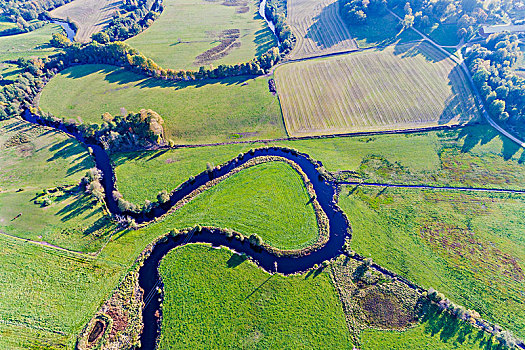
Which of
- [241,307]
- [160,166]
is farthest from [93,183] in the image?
[241,307]

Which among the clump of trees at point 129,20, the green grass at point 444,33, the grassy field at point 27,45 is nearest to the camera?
the green grass at point 444,33

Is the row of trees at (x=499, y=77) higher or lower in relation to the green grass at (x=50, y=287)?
higher

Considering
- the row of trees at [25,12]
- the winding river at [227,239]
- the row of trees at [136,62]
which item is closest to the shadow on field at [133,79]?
the row of trees at [136,62]

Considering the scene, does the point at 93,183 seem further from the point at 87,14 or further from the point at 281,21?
the point at 87,14

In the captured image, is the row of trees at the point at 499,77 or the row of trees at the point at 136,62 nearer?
the row of trees at the point at 499,77

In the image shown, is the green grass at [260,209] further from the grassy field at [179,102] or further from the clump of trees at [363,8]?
the clump of trees at [363,8]

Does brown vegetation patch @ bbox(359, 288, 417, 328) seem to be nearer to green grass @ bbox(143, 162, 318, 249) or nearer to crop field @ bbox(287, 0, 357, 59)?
green grass @ bbox(143, 162, 318, 249)
